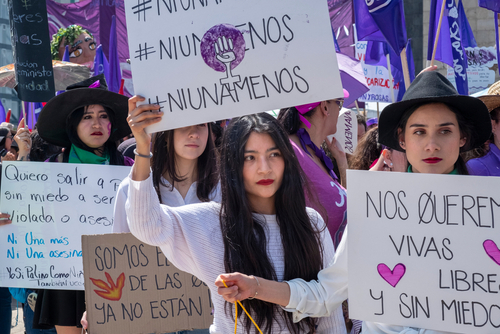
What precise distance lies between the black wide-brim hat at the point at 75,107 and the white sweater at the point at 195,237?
4.85 feet

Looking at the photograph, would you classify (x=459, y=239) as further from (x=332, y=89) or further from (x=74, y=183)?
(x=74, y=183)

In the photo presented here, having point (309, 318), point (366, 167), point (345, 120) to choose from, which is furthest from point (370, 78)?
point (309, 318)

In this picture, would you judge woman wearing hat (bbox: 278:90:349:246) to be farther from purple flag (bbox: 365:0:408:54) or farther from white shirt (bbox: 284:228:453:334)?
purple flag (bbox: 365:0:408:54)

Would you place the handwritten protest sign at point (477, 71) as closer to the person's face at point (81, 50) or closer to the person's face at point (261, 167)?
the person's face at point (81, 50)

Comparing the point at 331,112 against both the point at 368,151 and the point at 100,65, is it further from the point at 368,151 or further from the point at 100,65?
the point at 100,65

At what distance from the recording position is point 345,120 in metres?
4.98

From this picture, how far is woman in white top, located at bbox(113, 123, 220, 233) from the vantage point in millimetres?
2906

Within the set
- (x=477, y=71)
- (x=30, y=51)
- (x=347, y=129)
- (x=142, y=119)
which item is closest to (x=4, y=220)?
(x=30, y=51)

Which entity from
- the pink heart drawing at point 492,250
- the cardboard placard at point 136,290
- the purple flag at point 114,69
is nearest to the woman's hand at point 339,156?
the cardboard placard at point 136,290

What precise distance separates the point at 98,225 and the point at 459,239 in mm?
2241

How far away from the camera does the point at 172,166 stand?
9.77 ft

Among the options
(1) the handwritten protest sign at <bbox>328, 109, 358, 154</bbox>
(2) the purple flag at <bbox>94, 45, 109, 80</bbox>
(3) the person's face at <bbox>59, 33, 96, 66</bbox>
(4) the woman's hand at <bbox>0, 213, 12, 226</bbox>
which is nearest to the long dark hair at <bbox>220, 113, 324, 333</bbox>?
(4) the woman's hand at <bbox>0, 213, 12, 226</bbox>

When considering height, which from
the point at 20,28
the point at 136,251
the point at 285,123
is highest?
the point at 20,28

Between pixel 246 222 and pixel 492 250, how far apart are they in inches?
35.7
